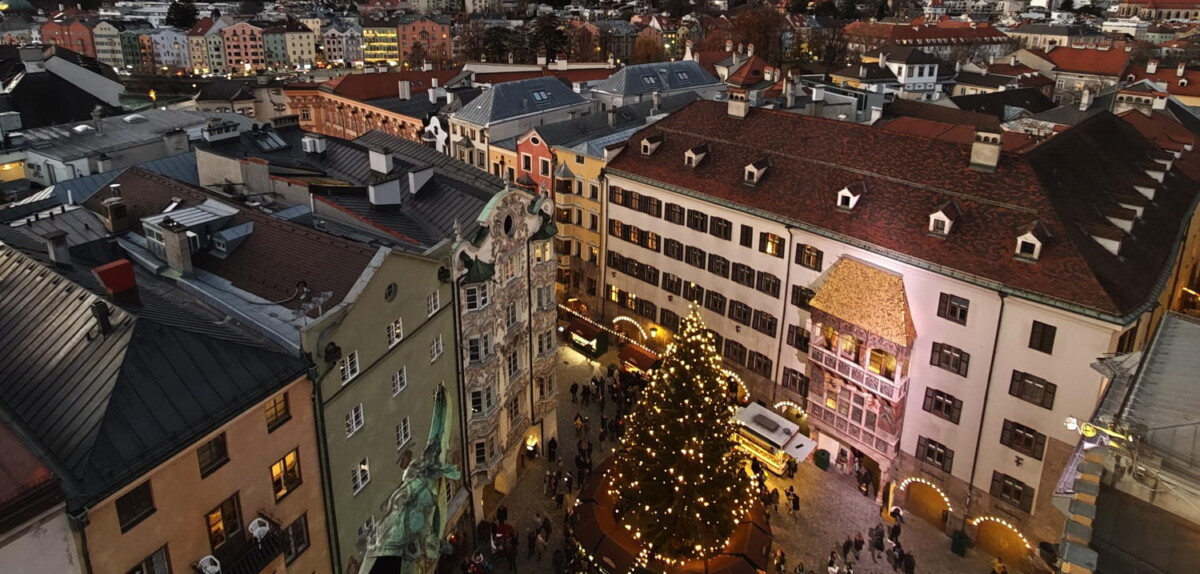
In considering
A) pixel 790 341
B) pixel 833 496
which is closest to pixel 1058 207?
pixel 790 341

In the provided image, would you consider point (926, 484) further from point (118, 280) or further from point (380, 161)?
point (118, 280)

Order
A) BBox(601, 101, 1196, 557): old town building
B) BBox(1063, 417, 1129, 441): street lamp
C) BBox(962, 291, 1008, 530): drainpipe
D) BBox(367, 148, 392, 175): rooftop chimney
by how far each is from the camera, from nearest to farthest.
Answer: BBox(1063, 417, 1129, 441): street lamp → BBox(601, 101, 1196, 557): old town building → BBox(962, 291, 1008, 530): drainpipe → BBox(367, 148, 392, 175): rooftop chimney

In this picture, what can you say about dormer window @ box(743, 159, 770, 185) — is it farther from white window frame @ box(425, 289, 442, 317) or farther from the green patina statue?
the green patina statue

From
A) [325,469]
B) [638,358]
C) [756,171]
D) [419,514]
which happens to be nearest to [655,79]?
[756,171]

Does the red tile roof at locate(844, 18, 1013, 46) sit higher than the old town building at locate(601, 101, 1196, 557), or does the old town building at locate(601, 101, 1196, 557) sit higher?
the red tile roof at locate(844, 18, 1013, 46)

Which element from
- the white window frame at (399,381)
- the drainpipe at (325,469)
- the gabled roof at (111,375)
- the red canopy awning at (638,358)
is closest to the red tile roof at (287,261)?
the drainpipe at (325,469)

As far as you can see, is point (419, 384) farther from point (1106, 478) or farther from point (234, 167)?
point (1106, 478)

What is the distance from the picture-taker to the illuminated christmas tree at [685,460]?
34219 mm

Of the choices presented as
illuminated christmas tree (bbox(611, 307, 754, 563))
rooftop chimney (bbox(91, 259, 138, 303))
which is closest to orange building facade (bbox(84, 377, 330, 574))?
rooftop chimney (bbox(91, 259, 138, 303))

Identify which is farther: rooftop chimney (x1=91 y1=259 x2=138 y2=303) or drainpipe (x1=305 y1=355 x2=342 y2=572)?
drainpipe (x1=305 y1=355 x2=342 y2=572)

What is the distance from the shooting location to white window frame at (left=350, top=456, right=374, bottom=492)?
29.2m

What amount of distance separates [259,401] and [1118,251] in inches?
1477

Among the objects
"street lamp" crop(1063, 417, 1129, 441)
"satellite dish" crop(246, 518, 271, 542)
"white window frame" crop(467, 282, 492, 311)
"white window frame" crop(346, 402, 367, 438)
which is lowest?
"satellite dish" crop(246, 518, 271, 542)

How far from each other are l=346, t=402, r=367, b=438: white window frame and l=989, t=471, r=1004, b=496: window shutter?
29.5m
